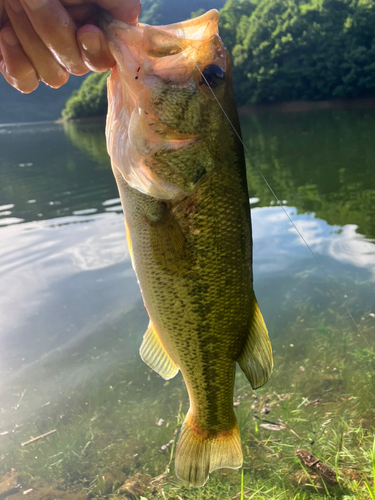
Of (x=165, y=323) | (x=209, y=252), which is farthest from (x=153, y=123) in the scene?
(x=165, y=323)

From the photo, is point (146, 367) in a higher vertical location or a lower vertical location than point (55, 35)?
lower

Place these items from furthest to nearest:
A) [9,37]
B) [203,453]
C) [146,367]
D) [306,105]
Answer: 1. [306,105]
2. [146,367]
3. [203,453]
4. [9,37]

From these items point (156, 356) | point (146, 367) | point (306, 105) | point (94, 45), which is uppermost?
point (94, 45)

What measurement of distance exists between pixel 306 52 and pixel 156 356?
6082 cm

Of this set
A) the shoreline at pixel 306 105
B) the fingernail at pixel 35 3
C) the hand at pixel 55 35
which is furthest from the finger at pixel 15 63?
the shoreline at pixel 306 105

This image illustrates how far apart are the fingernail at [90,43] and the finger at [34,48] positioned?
0.35 m

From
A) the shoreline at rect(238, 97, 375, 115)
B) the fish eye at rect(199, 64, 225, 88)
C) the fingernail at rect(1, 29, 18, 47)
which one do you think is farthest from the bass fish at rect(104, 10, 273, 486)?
the shoreline at rect(238, 97, 375, 115)

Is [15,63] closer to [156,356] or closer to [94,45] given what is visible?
[94,45]

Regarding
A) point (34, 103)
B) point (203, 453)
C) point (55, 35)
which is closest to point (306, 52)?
point (55, 35)

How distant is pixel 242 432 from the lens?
3.67 meters

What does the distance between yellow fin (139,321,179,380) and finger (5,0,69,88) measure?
57.3 inches

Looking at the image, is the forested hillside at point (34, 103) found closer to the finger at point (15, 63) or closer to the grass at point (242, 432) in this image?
the grass at point (242, 432)

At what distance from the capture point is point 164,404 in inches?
165

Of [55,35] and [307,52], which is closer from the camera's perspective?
[55,35]
